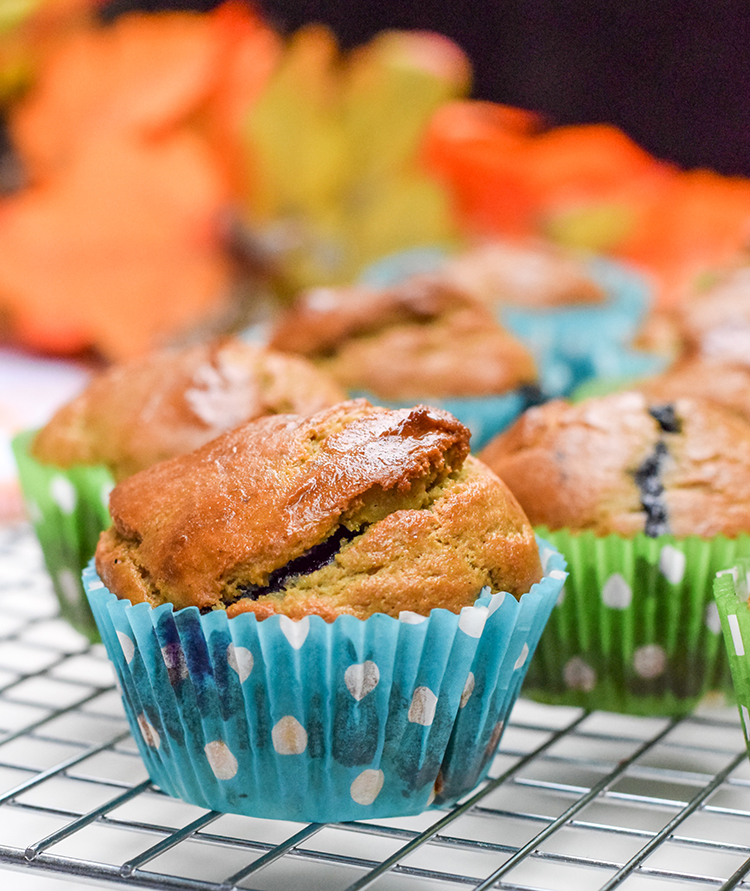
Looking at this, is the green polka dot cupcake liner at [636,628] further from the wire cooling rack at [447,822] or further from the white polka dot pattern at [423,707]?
the white polka dot pattern at [423,707]

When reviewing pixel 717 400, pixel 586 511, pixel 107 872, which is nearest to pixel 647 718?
pixel 586 511

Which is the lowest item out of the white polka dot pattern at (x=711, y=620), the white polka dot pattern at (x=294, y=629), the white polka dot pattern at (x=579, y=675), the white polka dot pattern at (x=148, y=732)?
the white polka dot pattern at (x=579, y=675)

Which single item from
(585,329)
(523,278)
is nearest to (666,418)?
(585,329)

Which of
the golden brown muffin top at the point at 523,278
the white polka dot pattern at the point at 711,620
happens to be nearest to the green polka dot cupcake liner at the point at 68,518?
the white polka dot pattern at the point at 711,620

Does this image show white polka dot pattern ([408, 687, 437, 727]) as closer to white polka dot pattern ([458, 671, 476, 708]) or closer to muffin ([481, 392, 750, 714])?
white polka dot pattern ([458, 671, 476, 708])

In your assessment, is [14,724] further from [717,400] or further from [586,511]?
[717,400]

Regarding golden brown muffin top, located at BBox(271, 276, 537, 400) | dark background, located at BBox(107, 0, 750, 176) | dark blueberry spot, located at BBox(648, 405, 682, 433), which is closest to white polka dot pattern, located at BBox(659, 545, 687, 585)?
dark blueberry spot, located at BBox(648, 405, 682, 433)
